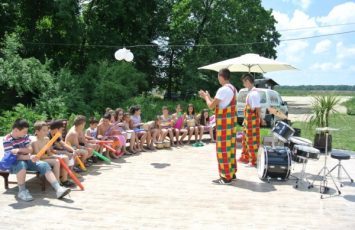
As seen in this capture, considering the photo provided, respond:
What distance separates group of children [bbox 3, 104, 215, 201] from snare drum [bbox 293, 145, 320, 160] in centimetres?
352

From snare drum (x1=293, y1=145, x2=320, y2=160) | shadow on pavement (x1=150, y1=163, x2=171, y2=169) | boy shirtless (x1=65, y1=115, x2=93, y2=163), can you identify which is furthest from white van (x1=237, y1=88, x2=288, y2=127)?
boy shirtless (x1=65, y1=115, x2=93, y2=163)

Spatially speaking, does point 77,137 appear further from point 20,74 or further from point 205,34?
point 205,34

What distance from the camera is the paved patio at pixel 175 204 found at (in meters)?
4.53

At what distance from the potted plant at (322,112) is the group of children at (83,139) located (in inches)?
112

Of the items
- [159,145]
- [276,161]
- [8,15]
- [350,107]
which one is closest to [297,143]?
[276,161]

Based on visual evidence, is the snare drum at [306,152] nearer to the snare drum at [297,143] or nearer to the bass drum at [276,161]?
the snare drum at [297,143]

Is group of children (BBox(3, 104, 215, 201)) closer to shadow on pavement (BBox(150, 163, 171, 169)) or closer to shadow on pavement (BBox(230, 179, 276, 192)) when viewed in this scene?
shadow on pavement (BBox(150, 163, 171, 169))

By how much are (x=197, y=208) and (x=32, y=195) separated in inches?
91.9

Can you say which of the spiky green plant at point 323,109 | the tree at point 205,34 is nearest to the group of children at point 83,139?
the spiky green plant at point 323,109

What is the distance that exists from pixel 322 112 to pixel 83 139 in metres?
5.85

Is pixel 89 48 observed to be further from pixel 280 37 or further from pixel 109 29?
pixel 280 37

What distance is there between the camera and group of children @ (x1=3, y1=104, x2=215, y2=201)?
5.38m

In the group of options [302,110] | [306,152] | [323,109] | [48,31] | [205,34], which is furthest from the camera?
[302,110]

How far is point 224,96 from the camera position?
6207 millimetres
